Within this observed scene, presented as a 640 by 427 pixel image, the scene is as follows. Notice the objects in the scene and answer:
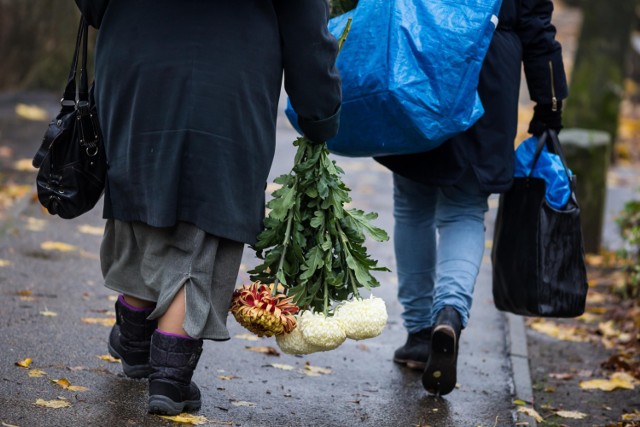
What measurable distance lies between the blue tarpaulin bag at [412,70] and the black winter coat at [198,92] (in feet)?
1.44

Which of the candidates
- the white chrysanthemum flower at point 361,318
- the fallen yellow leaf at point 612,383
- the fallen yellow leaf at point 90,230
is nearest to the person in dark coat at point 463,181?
the white chrysanthemum flower at point 361,318

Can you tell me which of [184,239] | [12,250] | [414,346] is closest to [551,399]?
[414,346]

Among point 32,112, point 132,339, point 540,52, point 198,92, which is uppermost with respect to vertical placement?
point 540,52

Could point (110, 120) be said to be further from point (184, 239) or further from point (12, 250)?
point (12, 250)

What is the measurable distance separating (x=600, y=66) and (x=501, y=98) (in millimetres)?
7504

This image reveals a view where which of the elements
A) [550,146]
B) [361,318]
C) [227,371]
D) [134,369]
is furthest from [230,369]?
[550,146]

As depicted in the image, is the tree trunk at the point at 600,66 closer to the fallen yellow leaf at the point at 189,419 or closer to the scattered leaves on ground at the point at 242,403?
the scattered leaves on ground at the point at 242,403

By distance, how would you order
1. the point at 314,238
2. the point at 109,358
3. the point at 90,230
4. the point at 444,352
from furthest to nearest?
1. the point at 90,230
2. the point at 109,358
3. the point at 444,352
4. the point at 314,238

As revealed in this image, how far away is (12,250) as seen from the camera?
19.6ft

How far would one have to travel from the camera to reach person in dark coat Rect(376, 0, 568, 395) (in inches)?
167

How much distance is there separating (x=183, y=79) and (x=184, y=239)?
1.79ft

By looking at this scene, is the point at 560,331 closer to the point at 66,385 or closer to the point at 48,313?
the point at 48,313

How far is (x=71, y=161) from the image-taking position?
139 inches

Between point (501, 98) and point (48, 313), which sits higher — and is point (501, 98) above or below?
above
